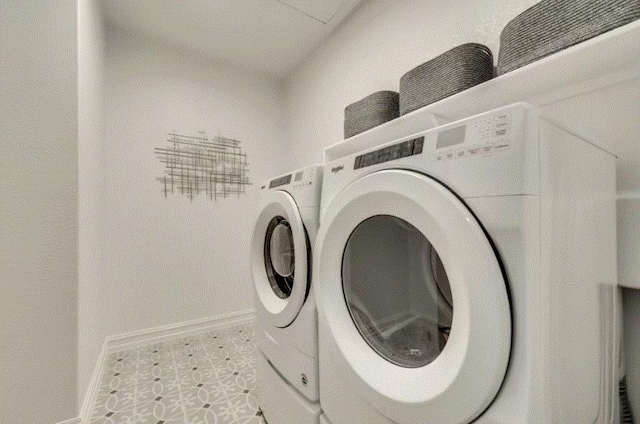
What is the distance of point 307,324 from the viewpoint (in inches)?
35.2

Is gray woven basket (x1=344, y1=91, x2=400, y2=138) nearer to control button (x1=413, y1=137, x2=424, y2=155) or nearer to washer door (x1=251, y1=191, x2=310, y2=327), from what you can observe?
washer door (x1=251, y1=191, x2=310, y2=327)

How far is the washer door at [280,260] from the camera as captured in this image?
930mm

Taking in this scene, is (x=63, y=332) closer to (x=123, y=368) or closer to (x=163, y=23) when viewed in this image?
(x=123, y=368)

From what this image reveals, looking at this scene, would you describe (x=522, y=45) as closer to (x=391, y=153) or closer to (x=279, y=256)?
(x=391, y=153)

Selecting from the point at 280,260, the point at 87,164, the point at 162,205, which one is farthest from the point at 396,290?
the point at 162,205

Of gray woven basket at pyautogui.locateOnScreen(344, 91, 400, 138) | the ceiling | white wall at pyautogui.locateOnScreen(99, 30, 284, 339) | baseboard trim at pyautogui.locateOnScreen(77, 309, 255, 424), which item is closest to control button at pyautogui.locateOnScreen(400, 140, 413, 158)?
gray woven basket at pyautogui.locateOnScreen(344, 91, 400, 138)

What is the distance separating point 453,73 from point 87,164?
5.37ft

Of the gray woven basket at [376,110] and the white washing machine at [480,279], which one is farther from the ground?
the gray woven basket at [376,110]

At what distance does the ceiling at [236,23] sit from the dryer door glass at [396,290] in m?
1.64

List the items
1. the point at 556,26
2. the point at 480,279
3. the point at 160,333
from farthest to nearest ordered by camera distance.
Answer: the point at 160,333, the point at 556,26, the point at 480,279

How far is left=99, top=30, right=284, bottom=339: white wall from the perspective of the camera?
1822 mm

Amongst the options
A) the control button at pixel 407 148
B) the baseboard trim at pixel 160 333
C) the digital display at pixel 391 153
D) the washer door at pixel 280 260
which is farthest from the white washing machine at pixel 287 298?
the baseboard trim at pixel 160 333

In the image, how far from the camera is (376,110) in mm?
1333

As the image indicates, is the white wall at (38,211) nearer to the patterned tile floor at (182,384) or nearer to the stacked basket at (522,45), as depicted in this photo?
the patterned tile floor at (182,384)
